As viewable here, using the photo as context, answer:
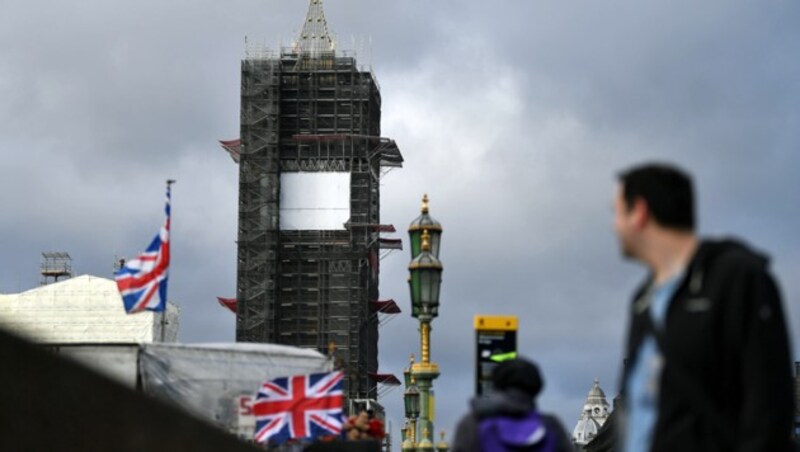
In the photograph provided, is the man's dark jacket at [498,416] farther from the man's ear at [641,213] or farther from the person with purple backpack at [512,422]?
the man's ear at [641,213]

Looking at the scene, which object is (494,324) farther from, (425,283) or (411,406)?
(411,406)

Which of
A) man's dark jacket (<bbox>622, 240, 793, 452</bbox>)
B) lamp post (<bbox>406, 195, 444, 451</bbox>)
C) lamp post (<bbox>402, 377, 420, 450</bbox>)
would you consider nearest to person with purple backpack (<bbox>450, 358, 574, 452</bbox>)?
man's dark jacket (<bbox>622, 240, 793, 452</bbox>)

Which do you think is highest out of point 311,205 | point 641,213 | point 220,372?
point 311,205

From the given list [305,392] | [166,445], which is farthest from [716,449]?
[305,392]

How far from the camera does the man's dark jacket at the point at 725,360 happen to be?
450 centimetres

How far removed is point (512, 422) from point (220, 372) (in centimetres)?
2143

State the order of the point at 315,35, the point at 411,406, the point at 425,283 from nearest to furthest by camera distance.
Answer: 1. the point at 425,283
2. the point at 411,406
3. the point at 315,35

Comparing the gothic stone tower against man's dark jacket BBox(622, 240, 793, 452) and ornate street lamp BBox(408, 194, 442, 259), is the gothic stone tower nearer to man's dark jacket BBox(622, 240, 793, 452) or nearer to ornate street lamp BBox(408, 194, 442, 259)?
ornate street lamp BBox(408, 194, 442, 259)

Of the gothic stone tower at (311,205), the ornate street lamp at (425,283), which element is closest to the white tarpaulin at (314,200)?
the gothic stone tower at (311,205)

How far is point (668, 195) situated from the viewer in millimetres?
4840

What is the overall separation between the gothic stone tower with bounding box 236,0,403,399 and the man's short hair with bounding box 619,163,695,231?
393 ft

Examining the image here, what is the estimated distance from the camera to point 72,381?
812 cm

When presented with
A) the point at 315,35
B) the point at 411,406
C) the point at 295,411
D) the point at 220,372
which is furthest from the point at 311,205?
the point at 295,411

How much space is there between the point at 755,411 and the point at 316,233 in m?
127
